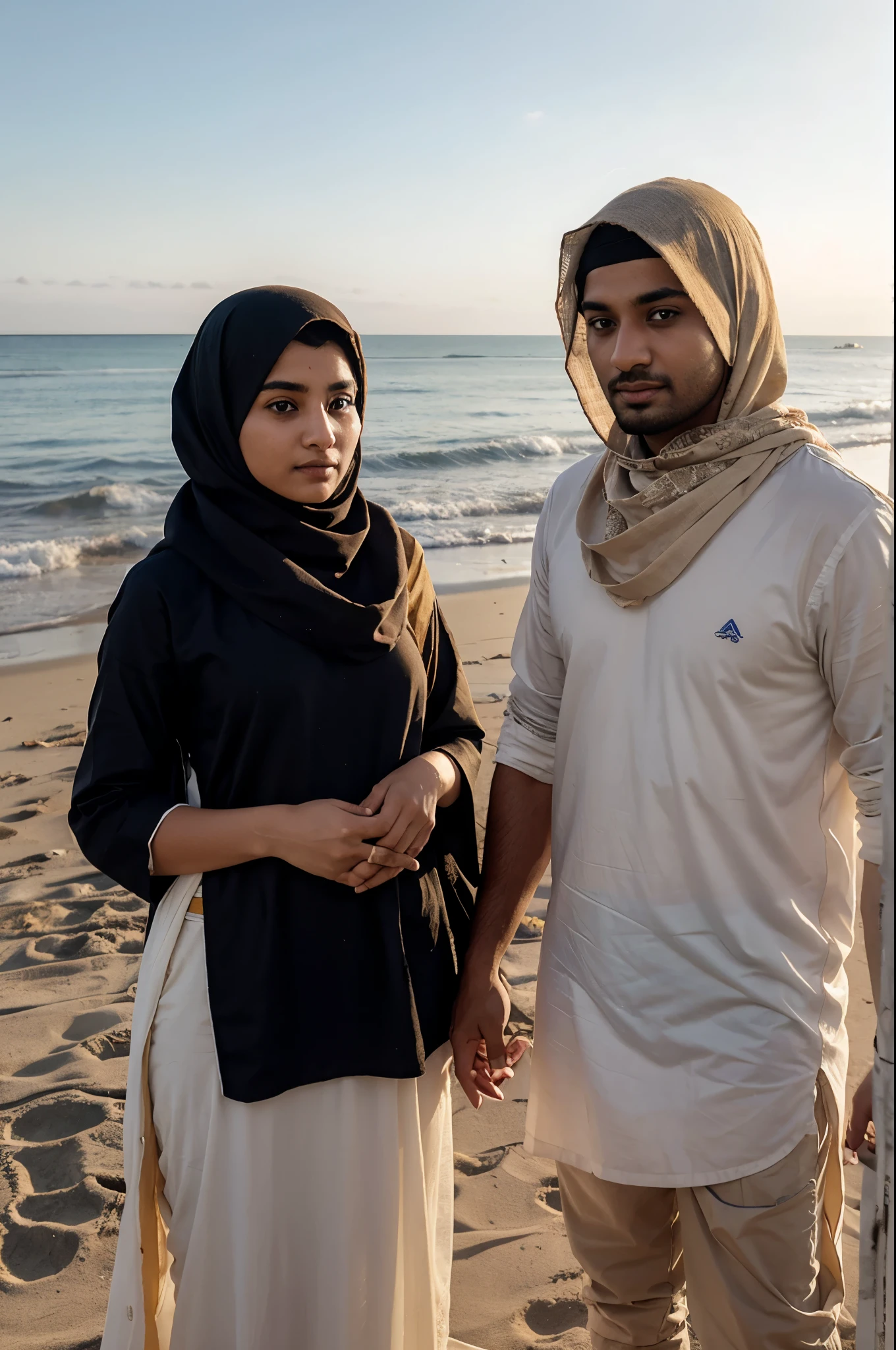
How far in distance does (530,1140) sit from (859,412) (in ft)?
85.0

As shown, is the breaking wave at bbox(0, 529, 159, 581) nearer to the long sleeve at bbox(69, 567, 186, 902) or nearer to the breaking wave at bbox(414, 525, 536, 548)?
the breaking wave at bbox(414, 525, 536, 548)

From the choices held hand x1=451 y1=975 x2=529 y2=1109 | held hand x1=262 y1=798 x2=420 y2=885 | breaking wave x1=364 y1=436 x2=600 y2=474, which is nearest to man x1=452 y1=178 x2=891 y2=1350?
held hand x1=451 y1=975 x2=529 y2=1109

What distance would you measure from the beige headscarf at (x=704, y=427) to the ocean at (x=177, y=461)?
22 centimetres

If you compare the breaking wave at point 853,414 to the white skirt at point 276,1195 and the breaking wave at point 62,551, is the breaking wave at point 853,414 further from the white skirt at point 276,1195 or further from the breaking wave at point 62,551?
the white skirt at point 276,1195

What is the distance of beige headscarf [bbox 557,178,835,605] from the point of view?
1723 mm

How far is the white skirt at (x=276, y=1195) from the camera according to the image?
1.80 metres

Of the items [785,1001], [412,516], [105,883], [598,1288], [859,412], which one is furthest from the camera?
[859,412]

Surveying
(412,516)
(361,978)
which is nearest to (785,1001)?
(361,978)

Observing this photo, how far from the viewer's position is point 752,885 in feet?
5.64

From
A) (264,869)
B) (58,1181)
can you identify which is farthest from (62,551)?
(264,869)

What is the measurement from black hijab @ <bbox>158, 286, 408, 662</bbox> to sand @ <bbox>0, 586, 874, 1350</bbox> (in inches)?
64.1

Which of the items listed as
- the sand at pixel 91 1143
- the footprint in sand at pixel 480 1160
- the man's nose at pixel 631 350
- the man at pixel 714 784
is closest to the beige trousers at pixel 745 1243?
the man at pixel 714 784

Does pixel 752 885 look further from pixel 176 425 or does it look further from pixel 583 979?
pixel 176 425

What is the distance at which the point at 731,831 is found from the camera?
1722 mm
